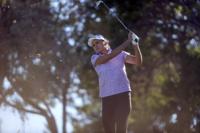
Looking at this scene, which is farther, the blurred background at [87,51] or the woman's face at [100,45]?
the blurred background at [87,51]

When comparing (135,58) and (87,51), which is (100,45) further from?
(87,51)

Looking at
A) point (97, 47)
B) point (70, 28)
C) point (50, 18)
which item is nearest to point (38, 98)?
point (70, 28)

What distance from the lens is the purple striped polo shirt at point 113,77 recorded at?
755 centimetres

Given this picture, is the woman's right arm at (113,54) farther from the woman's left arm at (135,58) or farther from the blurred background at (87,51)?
the blurred background at (87,51)

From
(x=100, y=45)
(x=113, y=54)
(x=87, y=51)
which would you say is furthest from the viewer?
(x=87, y=51)

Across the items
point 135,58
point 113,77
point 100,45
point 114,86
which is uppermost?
point 100,45

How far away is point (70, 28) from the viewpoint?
22.9 metres

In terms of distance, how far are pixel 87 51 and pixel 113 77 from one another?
13754 millimetres

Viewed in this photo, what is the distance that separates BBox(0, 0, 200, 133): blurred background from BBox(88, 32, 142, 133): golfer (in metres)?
8.37

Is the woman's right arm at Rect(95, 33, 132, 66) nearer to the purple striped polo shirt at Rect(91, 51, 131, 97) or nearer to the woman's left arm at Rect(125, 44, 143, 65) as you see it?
the purple striped polo shirt at Rect(91, 51, 131, 97)

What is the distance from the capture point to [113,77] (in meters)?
7.57

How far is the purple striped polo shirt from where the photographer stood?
7547 millimetres

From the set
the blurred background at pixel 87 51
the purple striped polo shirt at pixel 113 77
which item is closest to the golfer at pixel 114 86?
the purple striped polo shirt at pixel 113 77

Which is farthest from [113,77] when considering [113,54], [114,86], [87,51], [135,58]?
[87,51]
